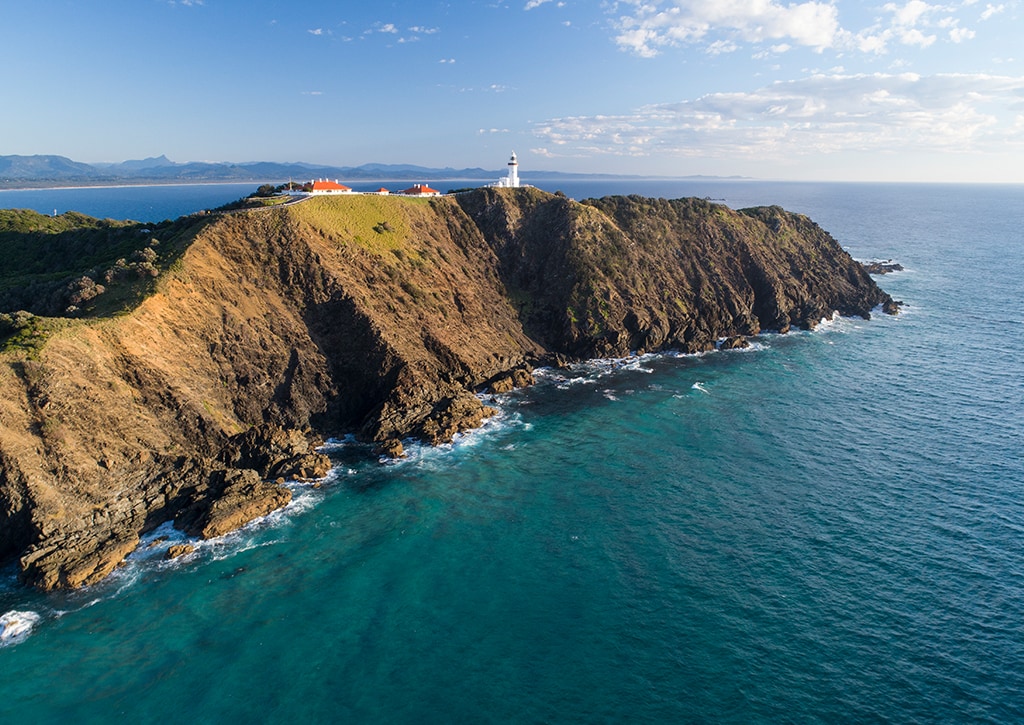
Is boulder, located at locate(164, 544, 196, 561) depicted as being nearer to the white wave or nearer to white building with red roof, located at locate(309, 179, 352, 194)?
the white wave

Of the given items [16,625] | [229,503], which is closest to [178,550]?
[229,503]

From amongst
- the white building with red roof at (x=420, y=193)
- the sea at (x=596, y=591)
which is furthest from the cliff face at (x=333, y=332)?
the sea at (x=596, y=591)

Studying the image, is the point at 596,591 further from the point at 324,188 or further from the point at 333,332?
the point at 324,188

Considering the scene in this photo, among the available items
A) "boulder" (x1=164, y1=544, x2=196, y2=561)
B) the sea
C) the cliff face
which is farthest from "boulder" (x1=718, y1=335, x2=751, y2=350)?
"boulder" (x1=164, y1=544, x2=196, y2=561)

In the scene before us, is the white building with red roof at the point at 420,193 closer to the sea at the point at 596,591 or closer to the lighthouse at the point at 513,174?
the lighthouse at the point at 513,174

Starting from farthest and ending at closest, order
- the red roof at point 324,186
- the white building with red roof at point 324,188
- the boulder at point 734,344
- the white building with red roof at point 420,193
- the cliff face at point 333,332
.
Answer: the white building with red roof at point 420,193 → the red roof at point 324,186 → the white building with red roof at point 324,188 → the boulder at point 734,344 → the cliff face at point 333,332

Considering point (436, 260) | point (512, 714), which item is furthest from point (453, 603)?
point (436, 260)
